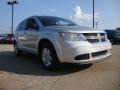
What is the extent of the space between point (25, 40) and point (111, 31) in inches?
586

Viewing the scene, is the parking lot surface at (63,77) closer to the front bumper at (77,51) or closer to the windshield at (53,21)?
the front bumper at (77,51)

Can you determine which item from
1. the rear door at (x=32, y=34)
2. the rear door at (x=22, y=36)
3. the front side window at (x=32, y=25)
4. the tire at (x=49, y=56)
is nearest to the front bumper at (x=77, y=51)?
the tire at (x=49, y=56)

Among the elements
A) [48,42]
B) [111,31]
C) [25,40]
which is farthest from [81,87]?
[111,31]

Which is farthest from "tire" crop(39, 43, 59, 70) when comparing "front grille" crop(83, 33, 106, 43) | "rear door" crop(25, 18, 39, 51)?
"front grille" crop(83, 33, 106, 43)

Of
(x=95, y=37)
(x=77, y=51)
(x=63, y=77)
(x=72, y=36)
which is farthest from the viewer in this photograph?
(x=95, y=37)

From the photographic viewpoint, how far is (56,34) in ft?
23.0

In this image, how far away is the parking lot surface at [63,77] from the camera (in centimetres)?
556

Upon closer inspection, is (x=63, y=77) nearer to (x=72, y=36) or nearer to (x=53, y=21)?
(x=72, y=36)

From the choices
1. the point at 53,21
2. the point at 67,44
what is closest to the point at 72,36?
the point at 67,44

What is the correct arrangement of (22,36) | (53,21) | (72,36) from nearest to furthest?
(72,36)
(53,21)
(22,36)

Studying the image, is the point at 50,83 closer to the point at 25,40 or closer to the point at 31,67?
the point at 31,67

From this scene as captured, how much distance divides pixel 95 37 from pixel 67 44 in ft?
3.13

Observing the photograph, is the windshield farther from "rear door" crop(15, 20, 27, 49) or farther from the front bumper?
the front bumper

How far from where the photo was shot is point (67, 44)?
21.9 ft
